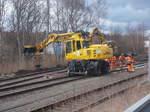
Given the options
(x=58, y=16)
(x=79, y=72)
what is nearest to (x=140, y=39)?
(x=58, y=16)

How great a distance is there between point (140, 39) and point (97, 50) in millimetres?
58060

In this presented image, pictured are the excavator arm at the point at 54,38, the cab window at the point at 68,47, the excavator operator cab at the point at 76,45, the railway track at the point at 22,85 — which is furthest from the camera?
the excavator arm at the point at 54,38

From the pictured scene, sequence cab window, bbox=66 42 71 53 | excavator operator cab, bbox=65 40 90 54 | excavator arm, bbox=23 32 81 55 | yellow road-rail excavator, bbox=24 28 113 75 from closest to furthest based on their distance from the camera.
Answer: yellow road-rail excavator, bbox=24 28 113 75
excavator operator cab, bbox=65 40 90 54
cab window, bbox=66 42 71 53
excavator arm, bbox=23 32 81 55

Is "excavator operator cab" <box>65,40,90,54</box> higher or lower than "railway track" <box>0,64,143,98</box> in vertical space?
higher

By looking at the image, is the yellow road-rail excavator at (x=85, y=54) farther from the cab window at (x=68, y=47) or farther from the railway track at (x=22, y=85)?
the railway track at (x=22, y=85)

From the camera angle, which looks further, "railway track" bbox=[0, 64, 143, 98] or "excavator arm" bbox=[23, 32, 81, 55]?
"excavator arm" bbox=[23, 32, 81, 55]

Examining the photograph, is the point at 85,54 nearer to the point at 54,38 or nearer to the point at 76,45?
the point at 76,45

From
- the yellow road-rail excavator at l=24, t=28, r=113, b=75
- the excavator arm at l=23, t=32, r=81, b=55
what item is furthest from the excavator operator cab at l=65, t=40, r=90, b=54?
the excavator arm at l=23, t=32, r=81, b=55

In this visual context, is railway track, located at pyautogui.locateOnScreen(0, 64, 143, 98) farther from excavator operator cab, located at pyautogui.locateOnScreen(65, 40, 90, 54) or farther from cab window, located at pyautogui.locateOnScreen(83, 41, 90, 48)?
cab window, located at pyautogui.locateOnScreen(83, 41, 90, 48)

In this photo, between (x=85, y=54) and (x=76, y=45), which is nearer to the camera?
(x=85, y=54)

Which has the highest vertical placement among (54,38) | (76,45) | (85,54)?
(54,38)

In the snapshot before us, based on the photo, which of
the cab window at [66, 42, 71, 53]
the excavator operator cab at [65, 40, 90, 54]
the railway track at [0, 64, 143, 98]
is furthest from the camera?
the cab window at [66, 42, 71, 53]

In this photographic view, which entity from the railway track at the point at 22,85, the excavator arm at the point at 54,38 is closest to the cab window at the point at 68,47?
the excavator arm at the point at 54,38

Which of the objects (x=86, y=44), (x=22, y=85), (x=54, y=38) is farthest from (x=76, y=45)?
(x=22, y=85)
